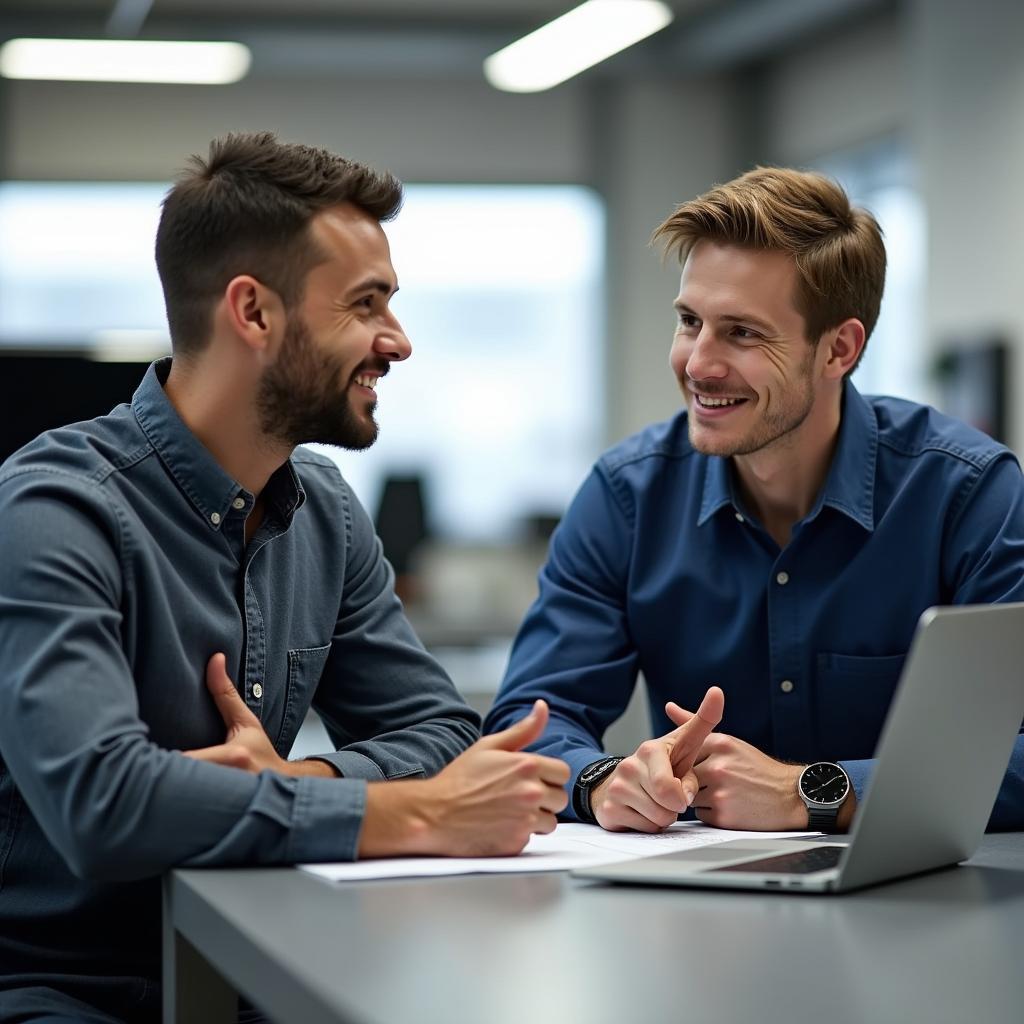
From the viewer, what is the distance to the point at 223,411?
1.68m

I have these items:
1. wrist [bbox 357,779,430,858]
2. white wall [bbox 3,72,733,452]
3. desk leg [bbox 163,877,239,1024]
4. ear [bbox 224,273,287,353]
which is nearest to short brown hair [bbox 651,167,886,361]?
ear [bbox 224,273,287,353]

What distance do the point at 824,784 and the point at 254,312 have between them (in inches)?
31.6

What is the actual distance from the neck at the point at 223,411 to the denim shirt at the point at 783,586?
0.53 m

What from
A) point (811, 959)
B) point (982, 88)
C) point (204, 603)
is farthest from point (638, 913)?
point (982, 88)

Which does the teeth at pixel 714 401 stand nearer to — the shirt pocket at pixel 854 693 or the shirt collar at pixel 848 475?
the shirt collar at pixel 848 475

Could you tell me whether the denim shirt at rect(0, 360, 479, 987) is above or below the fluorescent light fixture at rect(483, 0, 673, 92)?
below

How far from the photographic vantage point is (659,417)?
823 cm

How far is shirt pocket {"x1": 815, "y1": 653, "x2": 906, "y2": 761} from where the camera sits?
2.02 metres

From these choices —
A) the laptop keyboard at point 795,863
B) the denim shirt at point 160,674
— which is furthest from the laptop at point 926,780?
the denim shirt at point 160,674

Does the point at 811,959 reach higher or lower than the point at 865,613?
lower

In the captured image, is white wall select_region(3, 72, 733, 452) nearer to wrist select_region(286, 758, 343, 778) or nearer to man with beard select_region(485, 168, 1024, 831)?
man with beard select_region(485, 168, 1024, 831)

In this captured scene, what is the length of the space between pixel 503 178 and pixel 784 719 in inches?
256

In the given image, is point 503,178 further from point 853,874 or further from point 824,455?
point 853,874

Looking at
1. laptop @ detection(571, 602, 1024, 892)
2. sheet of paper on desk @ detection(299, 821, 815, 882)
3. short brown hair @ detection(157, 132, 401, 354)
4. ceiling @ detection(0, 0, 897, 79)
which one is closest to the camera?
laptop @ detection(571, 602, 1024, 892)
